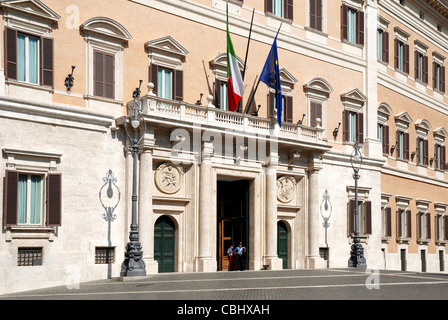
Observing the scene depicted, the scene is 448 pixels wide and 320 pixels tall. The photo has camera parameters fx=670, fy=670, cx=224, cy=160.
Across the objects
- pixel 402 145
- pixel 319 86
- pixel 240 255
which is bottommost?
pixel 240 255

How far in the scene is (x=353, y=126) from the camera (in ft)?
113

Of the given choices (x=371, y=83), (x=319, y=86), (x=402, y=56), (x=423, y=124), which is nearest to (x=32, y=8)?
(x=319, y=86)

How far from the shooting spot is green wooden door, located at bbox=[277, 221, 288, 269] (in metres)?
29.6

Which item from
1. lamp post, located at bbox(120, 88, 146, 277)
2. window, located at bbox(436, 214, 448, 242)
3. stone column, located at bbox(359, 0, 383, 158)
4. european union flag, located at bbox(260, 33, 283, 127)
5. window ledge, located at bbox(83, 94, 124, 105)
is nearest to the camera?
lamp post, located at bbox(120, 88, 146, 277)

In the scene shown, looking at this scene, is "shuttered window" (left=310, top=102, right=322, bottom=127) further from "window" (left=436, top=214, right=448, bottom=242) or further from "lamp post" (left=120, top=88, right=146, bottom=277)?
"window" (left=436, top=214, right=448, bottom=242)

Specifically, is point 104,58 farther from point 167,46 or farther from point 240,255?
point 240,255

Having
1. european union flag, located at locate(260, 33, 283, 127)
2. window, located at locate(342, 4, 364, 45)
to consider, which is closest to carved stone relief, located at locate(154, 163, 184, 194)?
european union flag, located at locate(260, 33, 283, 127)

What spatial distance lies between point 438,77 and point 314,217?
1900 cm

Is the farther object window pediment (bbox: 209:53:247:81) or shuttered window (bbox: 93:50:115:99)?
window pediment (bbox: 209:53:247:81)

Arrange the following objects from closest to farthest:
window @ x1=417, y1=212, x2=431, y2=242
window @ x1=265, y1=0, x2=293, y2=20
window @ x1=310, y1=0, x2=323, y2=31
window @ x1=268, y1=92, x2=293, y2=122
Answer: window @ x1=268, y1=92, x2=293, y2=122
window @ x1=265, y1=0, x2=293, y2=20
window @ x1=310, y1=0, x2=323, y2=31
window @ x1=417, y1=212, x2=431, y2=242

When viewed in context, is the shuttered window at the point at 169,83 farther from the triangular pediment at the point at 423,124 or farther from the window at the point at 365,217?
the triangular pediment at the point at 423,124

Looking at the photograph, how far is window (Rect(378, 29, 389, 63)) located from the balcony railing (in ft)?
29.8
